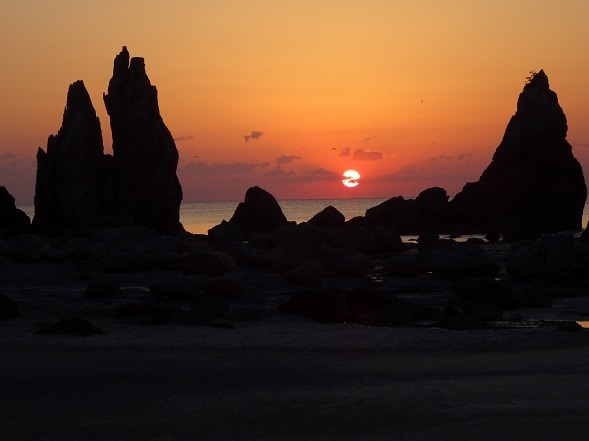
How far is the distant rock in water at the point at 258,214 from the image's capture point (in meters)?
77.4

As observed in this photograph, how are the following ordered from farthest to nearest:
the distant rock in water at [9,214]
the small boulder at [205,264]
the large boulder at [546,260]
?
the distant rock in water at [9,214] → the small boulder at [205,264] → the large boulder at [546,260]

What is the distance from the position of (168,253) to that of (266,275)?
570 centimetres

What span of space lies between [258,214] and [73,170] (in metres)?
16.4

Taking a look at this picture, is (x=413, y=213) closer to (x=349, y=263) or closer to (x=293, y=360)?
(x=349, y=263)

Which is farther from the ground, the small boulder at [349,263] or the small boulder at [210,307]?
the small boulder at [349,263]

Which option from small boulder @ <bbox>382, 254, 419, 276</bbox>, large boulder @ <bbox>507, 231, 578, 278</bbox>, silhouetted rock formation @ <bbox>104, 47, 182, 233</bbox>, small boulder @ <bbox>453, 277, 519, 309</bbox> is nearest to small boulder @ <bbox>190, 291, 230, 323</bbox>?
small boulder @ <bbox>453, 277, 519, 309</bbox>

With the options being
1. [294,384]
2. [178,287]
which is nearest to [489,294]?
[178,287]

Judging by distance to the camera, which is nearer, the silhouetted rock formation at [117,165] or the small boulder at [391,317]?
the small boulder at [391,317]

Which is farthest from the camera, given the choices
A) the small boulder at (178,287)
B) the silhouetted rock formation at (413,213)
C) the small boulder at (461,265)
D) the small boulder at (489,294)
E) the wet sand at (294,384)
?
the silhouetted rock formation at (413,213)

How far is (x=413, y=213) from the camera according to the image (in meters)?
90.5

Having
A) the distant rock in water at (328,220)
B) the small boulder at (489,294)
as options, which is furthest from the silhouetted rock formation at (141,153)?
the small boulder at (489,294)

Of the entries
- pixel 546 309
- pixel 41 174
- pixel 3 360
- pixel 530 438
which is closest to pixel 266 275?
pixel 546 309

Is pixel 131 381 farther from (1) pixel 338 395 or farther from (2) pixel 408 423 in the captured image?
(2) pixel 408 423

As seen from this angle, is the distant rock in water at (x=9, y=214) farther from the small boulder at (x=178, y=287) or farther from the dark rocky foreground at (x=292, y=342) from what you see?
the small boulder at (x=178, y=287)
